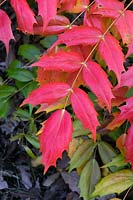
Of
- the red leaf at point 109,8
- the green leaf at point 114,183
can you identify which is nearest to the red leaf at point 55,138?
the red leaf at point 109,8

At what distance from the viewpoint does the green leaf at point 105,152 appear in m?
1.54

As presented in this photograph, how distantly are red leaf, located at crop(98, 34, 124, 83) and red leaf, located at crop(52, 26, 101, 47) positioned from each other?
0.02 m

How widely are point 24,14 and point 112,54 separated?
274mm

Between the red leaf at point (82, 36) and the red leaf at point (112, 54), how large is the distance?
24 mm

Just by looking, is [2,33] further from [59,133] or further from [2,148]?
[2,148]

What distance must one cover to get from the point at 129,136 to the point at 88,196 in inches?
18.7

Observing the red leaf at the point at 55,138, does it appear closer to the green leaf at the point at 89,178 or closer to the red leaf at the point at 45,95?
the red leaf at the point at 45,95

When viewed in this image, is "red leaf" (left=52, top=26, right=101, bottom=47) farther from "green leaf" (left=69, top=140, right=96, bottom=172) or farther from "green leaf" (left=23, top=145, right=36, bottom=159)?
→ "green leaf" (left=23, top=145, right=36, bottom=159)

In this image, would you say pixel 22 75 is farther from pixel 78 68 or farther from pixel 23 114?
pixel 78 68

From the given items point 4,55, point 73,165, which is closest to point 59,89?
point 73,165

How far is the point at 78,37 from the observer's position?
102 cm

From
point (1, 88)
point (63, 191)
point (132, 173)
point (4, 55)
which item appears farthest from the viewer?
point (4, 55)

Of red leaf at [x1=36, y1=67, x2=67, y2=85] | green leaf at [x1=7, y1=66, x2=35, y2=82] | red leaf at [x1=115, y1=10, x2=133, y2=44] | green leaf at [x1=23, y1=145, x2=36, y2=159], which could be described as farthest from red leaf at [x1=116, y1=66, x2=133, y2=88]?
green leaf at [x1=23, y1=145, x2=36, y2=159]

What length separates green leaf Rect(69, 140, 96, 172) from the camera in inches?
59.7
